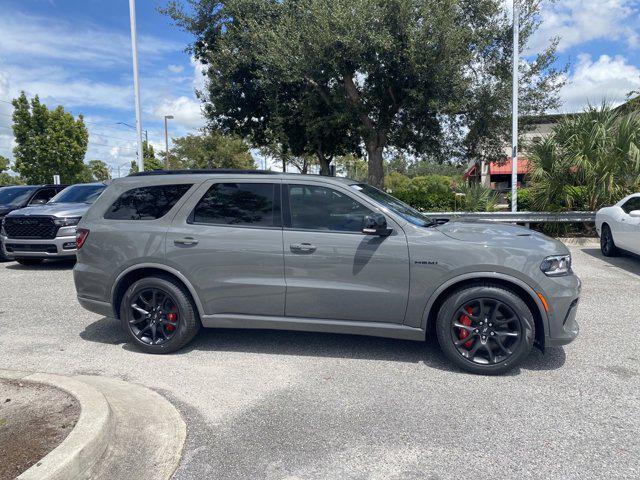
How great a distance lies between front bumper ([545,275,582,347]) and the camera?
3.96 metres

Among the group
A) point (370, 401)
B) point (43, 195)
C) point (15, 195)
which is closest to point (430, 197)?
point (43, 195)

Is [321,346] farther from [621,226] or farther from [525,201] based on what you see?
[525,201]

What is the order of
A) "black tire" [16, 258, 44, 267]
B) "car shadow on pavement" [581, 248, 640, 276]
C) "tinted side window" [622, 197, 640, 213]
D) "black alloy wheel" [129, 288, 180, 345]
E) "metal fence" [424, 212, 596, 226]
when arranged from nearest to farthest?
"black alloy wheel" [129, 288, 180, 345]
"car shadow on pavement" [581, 248, 640, 276]
"tinted side window" [622, 197, 640, 213]
"black tire" [16, 258, 44, 267]
"metal fence" [424, 212, 596, 226]

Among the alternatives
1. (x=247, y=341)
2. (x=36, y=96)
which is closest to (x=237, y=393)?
(x=247, y=341)

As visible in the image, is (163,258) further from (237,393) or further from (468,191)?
(468,191)

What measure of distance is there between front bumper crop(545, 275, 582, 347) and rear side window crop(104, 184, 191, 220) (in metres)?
3.59

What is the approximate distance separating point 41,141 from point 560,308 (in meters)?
37.0

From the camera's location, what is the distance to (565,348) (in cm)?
474

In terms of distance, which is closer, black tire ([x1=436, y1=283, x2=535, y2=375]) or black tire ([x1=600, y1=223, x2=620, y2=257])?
black tire ([x1=436, y1=283, x2=535, y2=375])

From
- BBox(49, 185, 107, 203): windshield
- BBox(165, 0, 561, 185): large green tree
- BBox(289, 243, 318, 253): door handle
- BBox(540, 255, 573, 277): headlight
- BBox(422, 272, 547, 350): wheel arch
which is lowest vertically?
BBox(422, 272, 547, 350): wheel arch

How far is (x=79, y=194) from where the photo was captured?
1078 centimetres

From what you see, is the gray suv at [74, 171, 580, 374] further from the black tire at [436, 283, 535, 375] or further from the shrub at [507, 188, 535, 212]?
the shrub at [507, 188, 535, 212]

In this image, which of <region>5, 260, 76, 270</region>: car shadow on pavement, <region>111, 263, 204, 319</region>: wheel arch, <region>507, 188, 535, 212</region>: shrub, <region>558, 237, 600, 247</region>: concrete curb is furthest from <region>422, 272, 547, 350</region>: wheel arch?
<region>507, 188, 535, 212</region>: shrub

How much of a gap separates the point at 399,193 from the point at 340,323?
10.7 metres
